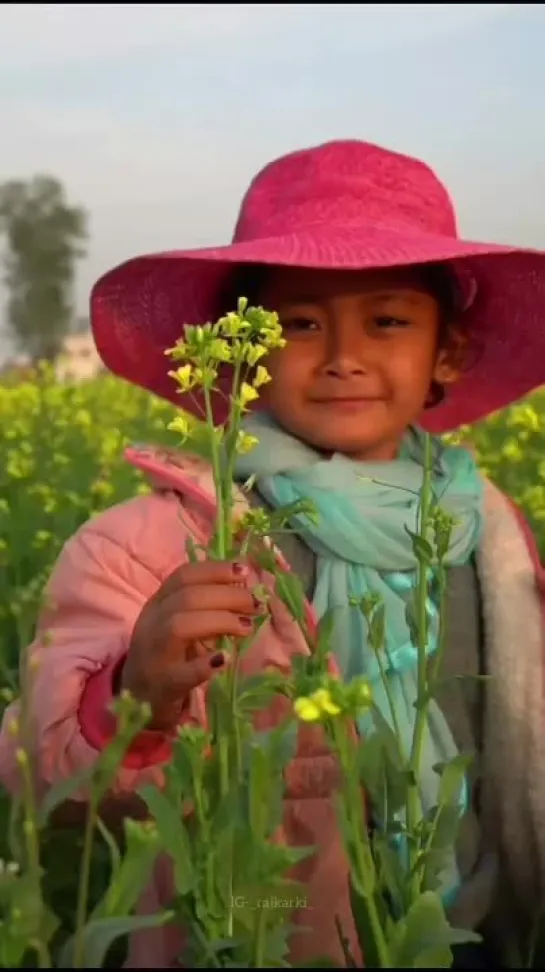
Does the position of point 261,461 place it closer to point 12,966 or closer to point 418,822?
point 418,822

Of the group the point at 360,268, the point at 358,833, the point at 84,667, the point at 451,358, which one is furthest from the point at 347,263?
the point at 358,833

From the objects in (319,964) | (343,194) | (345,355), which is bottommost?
(319,964)

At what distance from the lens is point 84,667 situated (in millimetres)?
881

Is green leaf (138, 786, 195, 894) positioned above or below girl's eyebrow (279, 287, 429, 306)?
below

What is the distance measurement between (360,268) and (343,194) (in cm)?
8

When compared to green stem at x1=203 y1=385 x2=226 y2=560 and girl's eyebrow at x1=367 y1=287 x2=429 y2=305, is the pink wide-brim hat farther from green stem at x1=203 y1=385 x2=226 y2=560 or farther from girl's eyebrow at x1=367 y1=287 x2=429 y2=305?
green stem at x1=203 y1=385 x2=226 y2=560

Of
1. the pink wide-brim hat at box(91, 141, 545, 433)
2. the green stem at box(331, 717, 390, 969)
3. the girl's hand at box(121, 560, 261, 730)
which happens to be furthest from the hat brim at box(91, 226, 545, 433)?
the green stem at box(331, 717, 390, 969)

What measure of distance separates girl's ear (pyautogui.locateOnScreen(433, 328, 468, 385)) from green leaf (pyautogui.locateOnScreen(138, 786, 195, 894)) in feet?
2.49

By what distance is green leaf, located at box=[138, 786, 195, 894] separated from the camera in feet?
1.99

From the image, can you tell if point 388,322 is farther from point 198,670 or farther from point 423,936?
point 423,936

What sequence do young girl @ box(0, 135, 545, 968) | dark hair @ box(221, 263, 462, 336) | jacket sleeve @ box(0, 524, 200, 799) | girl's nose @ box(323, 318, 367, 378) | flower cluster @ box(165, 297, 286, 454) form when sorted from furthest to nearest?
1. dark hair @ box(221, 263, 462, 336)
2. girl's nose @ box(323, 318, 367, 378)
3. young girl @ box(0, 135, 545, 968)
4. jacket sleeve @ box(0, 524, 200, 799)
5. flower cluster @ box(165, 297, 286, 454)

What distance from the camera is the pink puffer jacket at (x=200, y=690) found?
86 cm

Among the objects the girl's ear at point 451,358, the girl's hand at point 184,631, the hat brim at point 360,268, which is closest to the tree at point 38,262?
the hat brim at point 360,268

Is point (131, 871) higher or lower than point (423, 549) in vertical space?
lower
